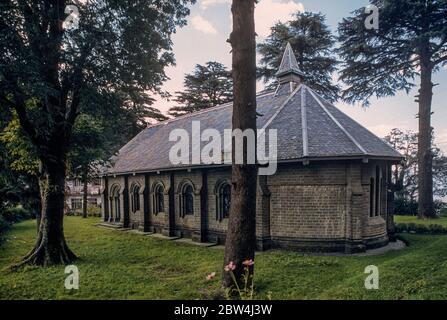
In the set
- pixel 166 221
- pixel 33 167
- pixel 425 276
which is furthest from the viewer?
pixel 166 221

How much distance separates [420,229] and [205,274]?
14.0m

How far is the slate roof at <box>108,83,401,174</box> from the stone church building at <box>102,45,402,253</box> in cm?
4

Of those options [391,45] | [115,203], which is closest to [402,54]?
[391,45]

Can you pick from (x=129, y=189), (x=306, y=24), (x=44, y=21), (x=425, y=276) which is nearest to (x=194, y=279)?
(x=425, y=276)

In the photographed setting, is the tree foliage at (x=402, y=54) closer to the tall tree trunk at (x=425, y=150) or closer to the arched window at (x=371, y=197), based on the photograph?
the tall tree trunk at (x=425, y=150)

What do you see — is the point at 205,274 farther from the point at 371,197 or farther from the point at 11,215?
the point at 371,197

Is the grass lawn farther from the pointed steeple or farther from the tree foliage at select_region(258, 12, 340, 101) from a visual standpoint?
the tree foliage at select_region(258, 12, 340, 101)

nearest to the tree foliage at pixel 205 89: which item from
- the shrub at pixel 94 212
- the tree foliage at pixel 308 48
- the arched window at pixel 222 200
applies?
the tree foliage at pixel 308 48

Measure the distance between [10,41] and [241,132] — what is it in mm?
7187

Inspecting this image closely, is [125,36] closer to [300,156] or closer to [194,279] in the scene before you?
[300,156]

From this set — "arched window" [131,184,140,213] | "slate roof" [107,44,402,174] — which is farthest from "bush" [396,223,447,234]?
"arched window" [131,184,140,213]

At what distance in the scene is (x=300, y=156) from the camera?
37.9 ft

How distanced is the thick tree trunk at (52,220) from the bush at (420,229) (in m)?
17.6

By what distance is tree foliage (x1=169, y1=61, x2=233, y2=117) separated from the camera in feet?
131
